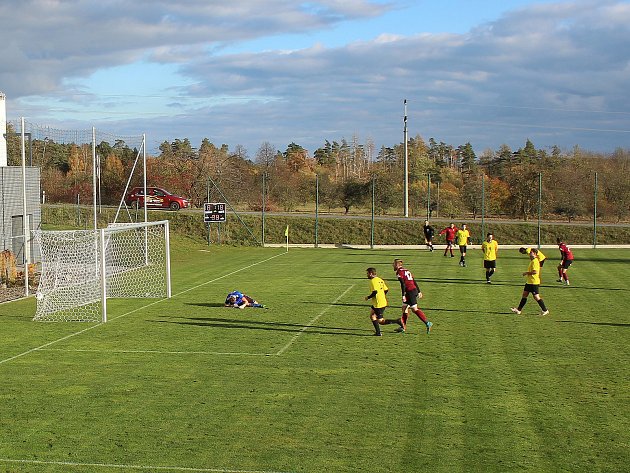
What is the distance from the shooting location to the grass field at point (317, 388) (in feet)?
37.4

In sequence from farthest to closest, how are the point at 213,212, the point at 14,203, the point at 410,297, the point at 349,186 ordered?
the point at 349,186 → the point at 213,212 → the point at 14,203 → the point at 410,297

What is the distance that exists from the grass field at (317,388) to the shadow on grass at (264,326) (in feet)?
0.25

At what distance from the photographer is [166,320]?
23.2 metres

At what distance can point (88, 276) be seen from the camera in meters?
28.5

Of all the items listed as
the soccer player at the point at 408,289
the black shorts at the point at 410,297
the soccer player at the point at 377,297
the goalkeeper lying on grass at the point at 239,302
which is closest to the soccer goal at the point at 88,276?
the goalkeeper lying on grass at the point at 239,302

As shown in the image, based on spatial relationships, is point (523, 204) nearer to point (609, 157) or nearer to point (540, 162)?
point (540, 162)

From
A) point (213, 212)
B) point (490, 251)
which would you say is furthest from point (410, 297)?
point (213, 212)

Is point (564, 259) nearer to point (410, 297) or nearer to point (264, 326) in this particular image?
point (410, 297)

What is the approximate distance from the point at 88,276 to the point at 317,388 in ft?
51.0

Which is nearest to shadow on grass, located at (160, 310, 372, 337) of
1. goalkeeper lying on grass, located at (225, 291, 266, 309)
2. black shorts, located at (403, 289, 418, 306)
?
black shorts, located at (403, 289, 418, 306)

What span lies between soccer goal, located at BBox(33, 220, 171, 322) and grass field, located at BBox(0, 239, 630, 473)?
0.87 metres

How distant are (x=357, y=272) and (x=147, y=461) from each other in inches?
993

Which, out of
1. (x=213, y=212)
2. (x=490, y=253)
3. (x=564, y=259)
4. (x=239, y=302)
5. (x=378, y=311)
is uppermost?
(x=213, y=212)

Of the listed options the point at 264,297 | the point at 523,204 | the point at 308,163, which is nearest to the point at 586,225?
the point at 523,204
